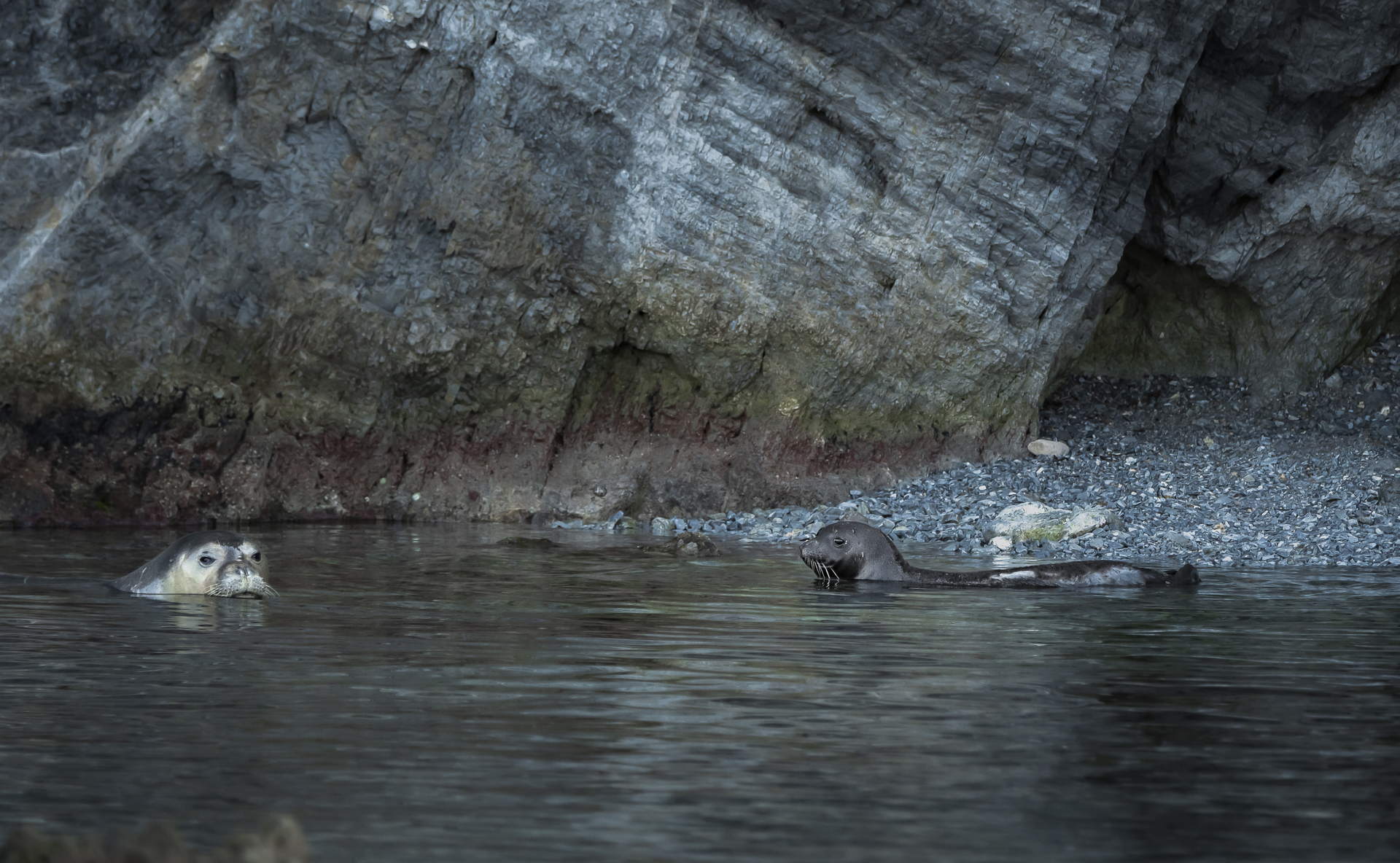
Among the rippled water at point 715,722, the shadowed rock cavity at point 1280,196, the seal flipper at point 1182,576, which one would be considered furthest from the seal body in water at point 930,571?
the shadowed rock cavity at point 1280,196

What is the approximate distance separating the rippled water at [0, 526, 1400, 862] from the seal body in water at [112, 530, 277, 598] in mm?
210

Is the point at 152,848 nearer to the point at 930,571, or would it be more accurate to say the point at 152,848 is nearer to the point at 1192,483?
the point at 930,571

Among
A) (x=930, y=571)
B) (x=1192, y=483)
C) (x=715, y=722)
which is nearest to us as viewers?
(x=715, y=722)

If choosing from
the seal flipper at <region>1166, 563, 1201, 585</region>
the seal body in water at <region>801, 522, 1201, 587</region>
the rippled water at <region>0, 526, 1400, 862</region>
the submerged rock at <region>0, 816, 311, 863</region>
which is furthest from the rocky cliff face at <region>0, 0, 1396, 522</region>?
the submerged rock at <region>0, 816, 311, 863</region>

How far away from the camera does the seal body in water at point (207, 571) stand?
409 inches

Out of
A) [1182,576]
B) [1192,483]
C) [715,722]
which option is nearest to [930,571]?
[1182,576]

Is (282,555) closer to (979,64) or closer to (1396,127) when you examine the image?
(979,64)

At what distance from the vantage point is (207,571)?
10.5m

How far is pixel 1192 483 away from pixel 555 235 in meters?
7.46

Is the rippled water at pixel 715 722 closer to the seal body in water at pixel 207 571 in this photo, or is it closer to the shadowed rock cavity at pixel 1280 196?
the seal body in water at pixel 207 571

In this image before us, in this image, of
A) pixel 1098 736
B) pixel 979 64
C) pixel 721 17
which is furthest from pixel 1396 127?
pixel 1098 736

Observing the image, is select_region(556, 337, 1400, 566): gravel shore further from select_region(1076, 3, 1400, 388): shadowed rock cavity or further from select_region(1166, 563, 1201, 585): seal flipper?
select_region(1166, 563, 1201, 585): seal flipper

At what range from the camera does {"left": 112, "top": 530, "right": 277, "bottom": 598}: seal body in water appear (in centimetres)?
1039

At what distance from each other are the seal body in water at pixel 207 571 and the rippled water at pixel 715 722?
0.21 meters
